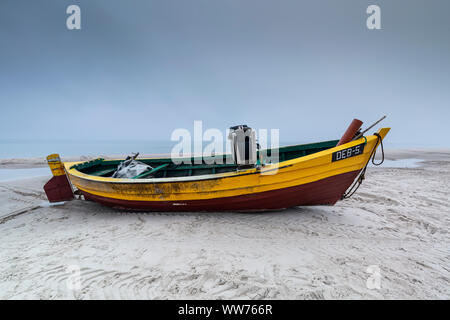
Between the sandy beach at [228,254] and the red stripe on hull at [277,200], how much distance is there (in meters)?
Result: 0.21

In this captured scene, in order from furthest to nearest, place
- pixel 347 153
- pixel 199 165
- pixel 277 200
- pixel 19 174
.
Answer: pixel 19 174 → pixel 199 165 → pixel 277 200 → pixel 347 153

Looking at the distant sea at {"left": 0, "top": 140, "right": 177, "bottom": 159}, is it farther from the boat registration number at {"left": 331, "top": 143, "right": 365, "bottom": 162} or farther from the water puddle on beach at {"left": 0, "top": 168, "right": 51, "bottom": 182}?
the boat registration number at {"left": 331, "top": 143, "right": 365, "bottom": 162}

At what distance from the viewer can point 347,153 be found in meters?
3.96

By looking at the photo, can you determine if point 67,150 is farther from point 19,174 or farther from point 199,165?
point 199,165

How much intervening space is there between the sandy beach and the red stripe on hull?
215 mm

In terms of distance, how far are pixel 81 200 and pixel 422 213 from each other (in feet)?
34.5

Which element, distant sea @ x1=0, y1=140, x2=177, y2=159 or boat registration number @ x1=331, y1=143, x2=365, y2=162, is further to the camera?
distant sea @ x1=0, y1=140, x2=177, y2=159

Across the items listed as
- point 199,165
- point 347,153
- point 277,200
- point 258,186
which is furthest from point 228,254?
point 199,165

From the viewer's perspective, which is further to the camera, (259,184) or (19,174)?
(19,174)

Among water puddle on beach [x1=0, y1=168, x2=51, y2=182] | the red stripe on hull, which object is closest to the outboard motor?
the red stripe on hull

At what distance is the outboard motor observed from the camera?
13.7ft

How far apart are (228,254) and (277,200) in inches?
74.3

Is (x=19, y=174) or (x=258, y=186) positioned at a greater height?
(x=258, y=186)

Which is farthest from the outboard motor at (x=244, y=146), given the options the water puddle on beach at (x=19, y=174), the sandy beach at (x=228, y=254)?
the water puddle on beach at (x=19, y=174)
